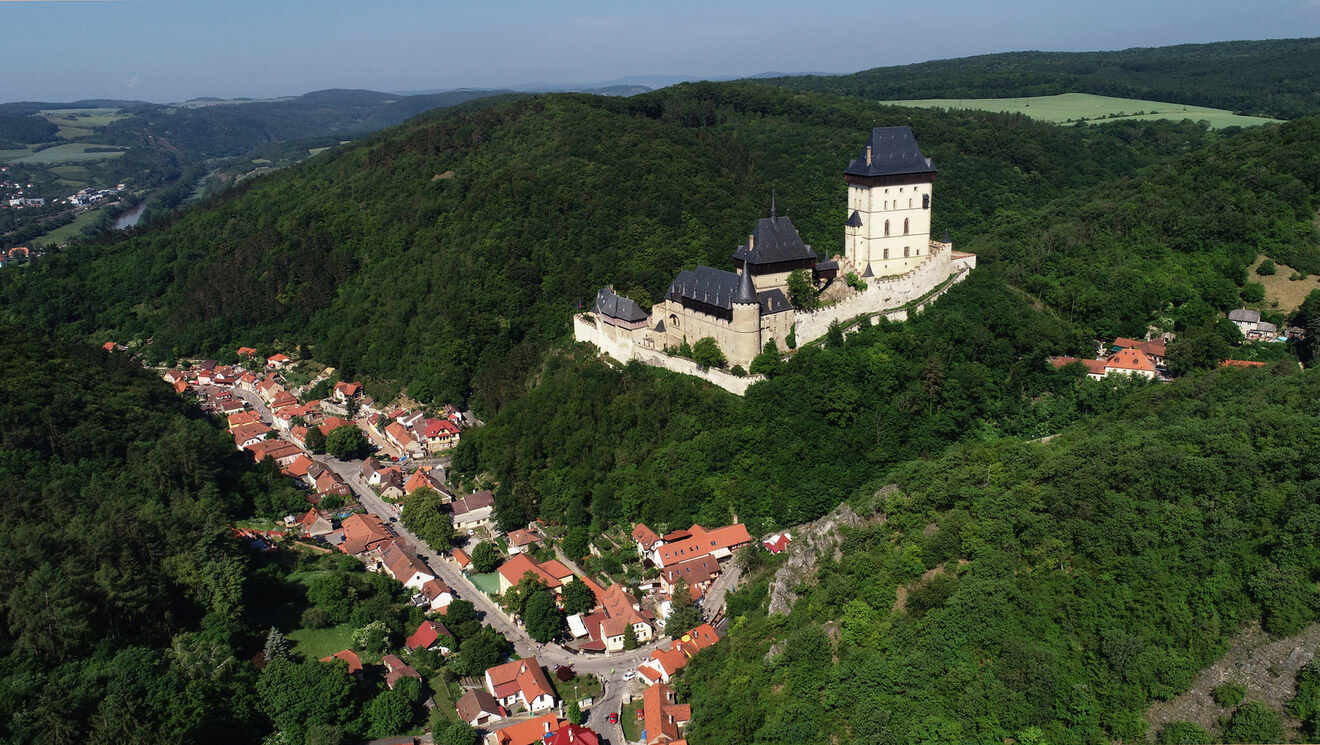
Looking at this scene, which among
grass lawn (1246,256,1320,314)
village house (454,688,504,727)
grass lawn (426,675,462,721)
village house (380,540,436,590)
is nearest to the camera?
village house (454,688,504,727)

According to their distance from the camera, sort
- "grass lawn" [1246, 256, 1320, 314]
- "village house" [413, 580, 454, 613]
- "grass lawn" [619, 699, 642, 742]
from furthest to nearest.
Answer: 1. "grass lawn" [1246, 256, 1320, 314]
2. "village house" [413, 580, 454, 613]
3. "grass lawn" [619, 699, 642, 742]

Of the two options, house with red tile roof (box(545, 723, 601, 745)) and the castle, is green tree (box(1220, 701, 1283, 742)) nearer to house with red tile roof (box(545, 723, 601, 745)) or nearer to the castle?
house with red tile roof (box(545, 723, 601, 745))

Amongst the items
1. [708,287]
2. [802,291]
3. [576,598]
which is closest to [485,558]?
[576,598]

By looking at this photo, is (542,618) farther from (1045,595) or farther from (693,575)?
(1045,595)

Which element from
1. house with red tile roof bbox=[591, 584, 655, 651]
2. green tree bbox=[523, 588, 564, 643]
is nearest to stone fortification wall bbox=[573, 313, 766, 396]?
house with red tile roof bbox=[591, 584, 655, 651]

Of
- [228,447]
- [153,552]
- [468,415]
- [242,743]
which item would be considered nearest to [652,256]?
Result: [468,415]

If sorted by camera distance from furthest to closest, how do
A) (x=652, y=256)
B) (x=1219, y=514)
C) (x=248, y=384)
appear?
(x=248, y=384) < (x=652, y=256) < (x=1219, y=514)

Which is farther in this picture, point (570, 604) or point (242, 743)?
point (570, 604)

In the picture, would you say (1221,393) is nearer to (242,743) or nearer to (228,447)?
(242,743)
